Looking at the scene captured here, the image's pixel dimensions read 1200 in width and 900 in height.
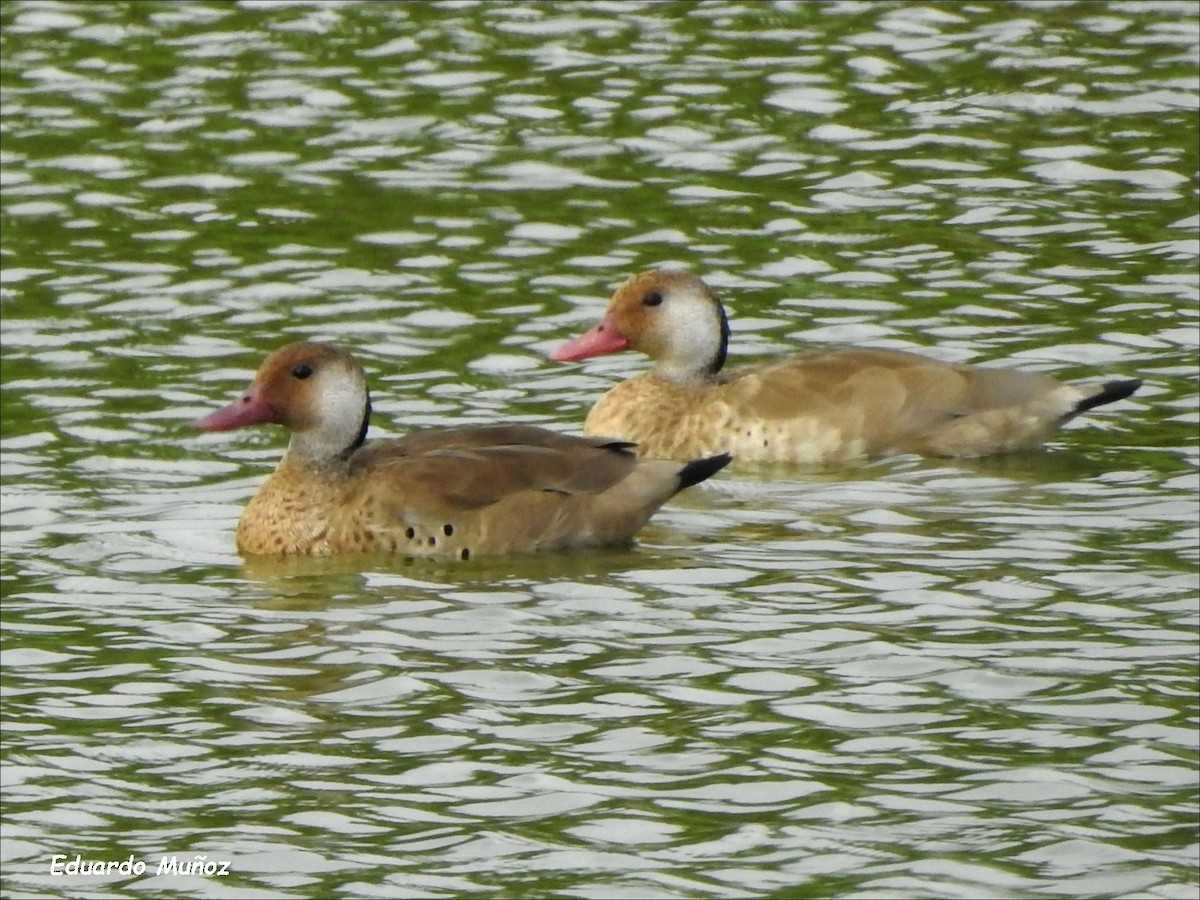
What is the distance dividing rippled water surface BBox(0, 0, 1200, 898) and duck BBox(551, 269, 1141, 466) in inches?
7.6

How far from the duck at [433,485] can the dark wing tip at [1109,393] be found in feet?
5.95

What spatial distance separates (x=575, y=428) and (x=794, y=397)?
3.76ft

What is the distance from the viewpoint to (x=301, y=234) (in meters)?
17.7

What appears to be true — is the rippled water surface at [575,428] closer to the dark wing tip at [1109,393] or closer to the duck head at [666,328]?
the dark wing tip at [1109,393]

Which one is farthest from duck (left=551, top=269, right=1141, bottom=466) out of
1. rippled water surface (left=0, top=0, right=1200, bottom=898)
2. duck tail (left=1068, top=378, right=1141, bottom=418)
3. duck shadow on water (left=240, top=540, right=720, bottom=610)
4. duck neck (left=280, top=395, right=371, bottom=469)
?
duck neck (left=280, top=395, right=371, bottom=469)

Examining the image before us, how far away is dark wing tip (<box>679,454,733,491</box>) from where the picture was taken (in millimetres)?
13445

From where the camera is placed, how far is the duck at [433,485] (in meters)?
13.2

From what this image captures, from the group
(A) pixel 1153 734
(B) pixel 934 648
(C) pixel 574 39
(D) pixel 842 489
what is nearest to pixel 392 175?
(C) pixel 574 39

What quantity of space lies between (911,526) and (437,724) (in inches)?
124

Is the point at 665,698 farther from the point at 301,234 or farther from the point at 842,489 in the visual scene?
the point at 301,234

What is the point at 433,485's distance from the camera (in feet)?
43.6

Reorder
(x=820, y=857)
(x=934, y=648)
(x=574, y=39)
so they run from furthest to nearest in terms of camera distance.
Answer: (x=574, y=39), (x=934, y=648), (x=820, y=857)

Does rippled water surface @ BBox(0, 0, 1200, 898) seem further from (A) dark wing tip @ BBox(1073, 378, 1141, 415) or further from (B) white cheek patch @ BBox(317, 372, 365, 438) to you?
(B) white cheek patch @ BBox(317, 372, 365, 438)

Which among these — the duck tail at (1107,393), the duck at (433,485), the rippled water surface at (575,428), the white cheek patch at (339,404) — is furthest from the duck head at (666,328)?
the duck tail at (1107,393)
